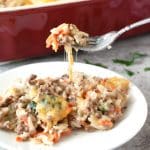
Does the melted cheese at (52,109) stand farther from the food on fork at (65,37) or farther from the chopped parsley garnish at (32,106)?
the food on fork at (65,37)

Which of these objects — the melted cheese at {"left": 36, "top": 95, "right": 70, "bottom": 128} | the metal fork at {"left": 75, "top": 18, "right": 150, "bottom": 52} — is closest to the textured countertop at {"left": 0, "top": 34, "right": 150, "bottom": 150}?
the metal fork at {"left": 75, "top": 18, "right": 150, "bottom": 52}

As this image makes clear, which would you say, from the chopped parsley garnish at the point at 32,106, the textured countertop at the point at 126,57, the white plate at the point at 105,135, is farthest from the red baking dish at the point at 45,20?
the chopped parsley garnish at the point at 32,106

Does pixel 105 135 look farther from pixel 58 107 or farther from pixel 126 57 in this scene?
pixel 126 57

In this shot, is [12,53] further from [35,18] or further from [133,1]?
[133,1]

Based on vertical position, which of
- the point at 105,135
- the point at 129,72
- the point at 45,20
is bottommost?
the point at 105,135

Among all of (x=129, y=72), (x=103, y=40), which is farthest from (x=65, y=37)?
(x=129, y=72)

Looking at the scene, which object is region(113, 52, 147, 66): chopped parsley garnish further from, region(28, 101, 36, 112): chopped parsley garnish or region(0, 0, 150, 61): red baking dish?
region(28, 101, 36, 112): chopped parsley garnish

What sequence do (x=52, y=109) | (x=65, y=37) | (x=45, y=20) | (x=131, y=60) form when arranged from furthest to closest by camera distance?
(x=131, y=60), (x=45, y=20), (x=65, y=37), (x=52, y=109)

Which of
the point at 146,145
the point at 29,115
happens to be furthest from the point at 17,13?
the point at 146,145
